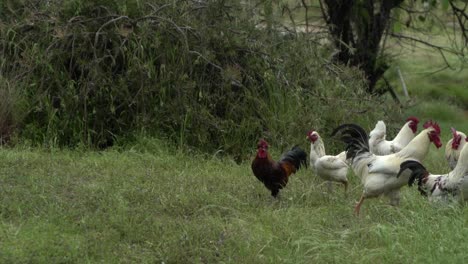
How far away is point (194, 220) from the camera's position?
274 inches

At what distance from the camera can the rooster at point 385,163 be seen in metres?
7.30

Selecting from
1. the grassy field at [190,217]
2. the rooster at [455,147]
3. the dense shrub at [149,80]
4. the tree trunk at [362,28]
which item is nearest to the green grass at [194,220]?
the grassy field at [190,217]

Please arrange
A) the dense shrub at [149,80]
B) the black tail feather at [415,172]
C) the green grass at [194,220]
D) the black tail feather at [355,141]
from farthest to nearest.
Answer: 1. the dense shrub at [149,80]
2. the black tail feather at [355,141]
3. the black tail feather at [415,172]
4. the green grass at [194,220]

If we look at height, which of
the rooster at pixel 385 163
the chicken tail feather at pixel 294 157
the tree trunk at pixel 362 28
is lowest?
the tree trunk at pixel 362 28

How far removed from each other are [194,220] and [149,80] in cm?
347

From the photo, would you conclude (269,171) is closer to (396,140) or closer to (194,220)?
(194,220)

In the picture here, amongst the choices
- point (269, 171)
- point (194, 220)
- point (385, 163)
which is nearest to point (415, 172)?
point (385, 163)

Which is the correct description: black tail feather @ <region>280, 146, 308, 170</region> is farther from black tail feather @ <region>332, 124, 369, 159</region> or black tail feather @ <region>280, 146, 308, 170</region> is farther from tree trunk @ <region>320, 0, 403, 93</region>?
tree trunk @ <region>320, 0, 403, 93</region>

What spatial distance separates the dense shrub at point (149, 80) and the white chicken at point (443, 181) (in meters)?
3.15

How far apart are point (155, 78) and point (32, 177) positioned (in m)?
2.68

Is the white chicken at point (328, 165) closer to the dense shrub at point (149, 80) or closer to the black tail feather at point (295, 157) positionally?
the black tail feather at point (295, 157)

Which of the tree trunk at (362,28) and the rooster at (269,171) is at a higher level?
the rooster at (269,171)

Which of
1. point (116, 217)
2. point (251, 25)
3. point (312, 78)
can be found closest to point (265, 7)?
point (251, 25)

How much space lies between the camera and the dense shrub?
10039mm
